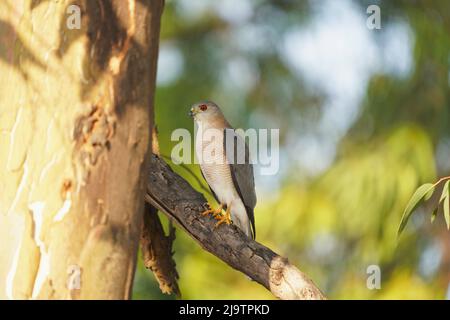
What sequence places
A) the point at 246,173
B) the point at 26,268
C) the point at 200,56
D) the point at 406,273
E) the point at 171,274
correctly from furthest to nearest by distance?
the point at 200,56, the point at 406,273, the point at 246,173, the point at 171,274, the point at 26,268

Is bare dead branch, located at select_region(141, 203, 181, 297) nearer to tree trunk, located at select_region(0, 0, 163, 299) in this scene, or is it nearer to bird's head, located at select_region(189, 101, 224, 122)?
bird's head, located at select_region(189, 101, 224, 122)

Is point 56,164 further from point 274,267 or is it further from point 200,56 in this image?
point 200,56

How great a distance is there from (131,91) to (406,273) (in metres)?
4.32

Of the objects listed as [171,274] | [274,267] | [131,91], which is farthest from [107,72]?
[171,274]

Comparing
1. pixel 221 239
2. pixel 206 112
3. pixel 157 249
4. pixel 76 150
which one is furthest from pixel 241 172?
pixel 76 150

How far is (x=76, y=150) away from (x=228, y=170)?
2.11 metres

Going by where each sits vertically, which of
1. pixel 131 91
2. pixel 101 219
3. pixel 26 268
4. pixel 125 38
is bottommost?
pixel 26 268

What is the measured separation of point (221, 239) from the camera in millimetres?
2859

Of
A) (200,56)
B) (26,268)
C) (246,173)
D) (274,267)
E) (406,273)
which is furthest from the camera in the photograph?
(200,56)

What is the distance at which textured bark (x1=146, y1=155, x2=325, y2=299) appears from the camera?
2.64 metres

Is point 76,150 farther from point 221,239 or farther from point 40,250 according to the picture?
point 221,239

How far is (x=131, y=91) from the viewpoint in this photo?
1837mm

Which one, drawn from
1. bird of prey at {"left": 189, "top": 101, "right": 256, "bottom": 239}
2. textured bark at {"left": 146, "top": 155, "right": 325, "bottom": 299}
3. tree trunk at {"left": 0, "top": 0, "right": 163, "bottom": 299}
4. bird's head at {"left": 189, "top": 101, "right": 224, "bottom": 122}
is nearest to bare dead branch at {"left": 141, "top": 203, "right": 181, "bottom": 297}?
textured bark at {"left": 146, "top": 155, "right": 325, "bottom": 299}

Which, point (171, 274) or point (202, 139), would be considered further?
point (202, 139)
